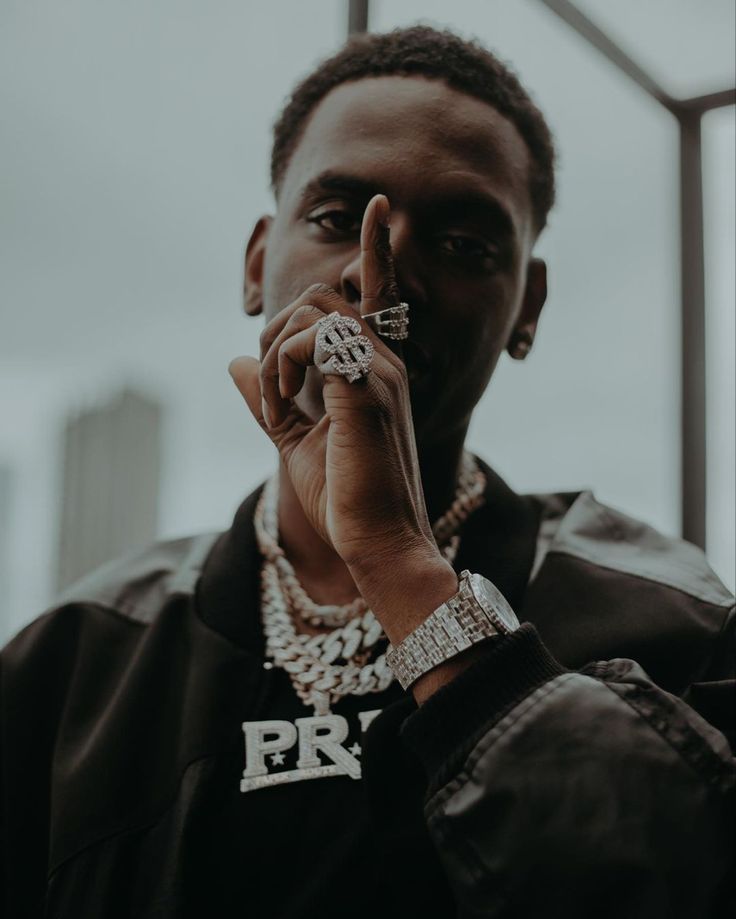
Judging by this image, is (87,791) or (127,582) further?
(127,582)

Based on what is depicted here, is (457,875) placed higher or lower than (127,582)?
lower

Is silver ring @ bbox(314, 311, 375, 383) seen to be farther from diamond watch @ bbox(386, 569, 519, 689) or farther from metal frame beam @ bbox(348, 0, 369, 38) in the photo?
metal frame beam @ bbox(348, 0, 369, 38)

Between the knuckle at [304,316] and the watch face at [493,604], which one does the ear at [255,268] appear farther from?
the watch face at [493,604]

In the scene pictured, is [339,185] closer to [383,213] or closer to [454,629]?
[383,213]

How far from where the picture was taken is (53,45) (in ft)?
4.99

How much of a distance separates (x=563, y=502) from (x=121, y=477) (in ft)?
2.96

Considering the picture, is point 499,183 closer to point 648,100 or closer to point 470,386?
point 470,386

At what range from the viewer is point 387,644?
1.16 metres

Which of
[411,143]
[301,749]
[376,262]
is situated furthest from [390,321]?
[301,749]

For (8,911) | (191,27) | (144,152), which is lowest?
(8,911)

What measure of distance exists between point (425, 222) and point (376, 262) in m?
0.18

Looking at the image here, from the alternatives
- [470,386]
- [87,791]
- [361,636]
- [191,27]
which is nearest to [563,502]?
[470,386]

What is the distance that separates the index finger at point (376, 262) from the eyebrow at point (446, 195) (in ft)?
0.53

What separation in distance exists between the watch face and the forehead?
1.66 feet
